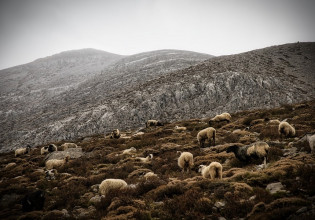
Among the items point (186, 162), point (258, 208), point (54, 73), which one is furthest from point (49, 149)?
point (54, 73)

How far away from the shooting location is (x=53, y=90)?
82375mm

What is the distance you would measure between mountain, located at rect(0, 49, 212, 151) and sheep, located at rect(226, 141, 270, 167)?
122 ft

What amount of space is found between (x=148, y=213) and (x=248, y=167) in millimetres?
6675

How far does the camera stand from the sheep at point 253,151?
34.4 feet

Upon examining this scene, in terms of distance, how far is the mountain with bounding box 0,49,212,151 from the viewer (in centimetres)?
4846

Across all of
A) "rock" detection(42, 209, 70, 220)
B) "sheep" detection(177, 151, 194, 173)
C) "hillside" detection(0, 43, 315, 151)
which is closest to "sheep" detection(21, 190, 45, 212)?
"rock" detection(42, 209, 70, 220)

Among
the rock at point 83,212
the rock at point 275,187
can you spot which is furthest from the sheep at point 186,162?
the rock at point 83,212

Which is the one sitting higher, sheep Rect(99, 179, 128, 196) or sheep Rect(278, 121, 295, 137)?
sheep Rect(278, 121, 295, 137)

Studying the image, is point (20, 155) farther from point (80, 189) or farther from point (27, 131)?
point (80, 189)

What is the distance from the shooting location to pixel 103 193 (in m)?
10.2

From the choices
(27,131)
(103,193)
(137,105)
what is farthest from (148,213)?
(27,131)

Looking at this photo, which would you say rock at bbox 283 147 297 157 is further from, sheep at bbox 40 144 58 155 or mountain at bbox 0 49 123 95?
mountain at bbox 0 49 123 95

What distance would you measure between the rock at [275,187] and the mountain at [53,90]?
40287 mm

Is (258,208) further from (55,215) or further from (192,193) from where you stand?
(55,215)
